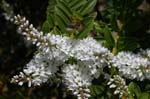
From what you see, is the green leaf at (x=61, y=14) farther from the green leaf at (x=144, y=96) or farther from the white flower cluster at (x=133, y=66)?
the green leaf at (x=144, y=96)

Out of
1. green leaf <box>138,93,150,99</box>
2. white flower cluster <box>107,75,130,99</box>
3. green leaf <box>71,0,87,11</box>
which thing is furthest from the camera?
green leaf <box>71,0,87,11</box>

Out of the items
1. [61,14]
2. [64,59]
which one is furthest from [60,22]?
[64,59]

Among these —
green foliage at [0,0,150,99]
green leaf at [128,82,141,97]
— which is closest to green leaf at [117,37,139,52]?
green foliage at [0,0,150,99]

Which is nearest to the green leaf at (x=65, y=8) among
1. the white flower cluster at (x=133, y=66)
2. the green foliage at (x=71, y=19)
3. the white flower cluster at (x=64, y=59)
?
the green foliage at (x=71, y=19)

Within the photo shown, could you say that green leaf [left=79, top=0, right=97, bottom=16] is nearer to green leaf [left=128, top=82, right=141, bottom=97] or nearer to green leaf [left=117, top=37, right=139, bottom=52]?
green leaf [left=117, top=37, right=139, bottom=52]

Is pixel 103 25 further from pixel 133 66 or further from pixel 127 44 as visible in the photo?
pixel 133 66

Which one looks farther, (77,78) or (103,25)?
(103,25)
